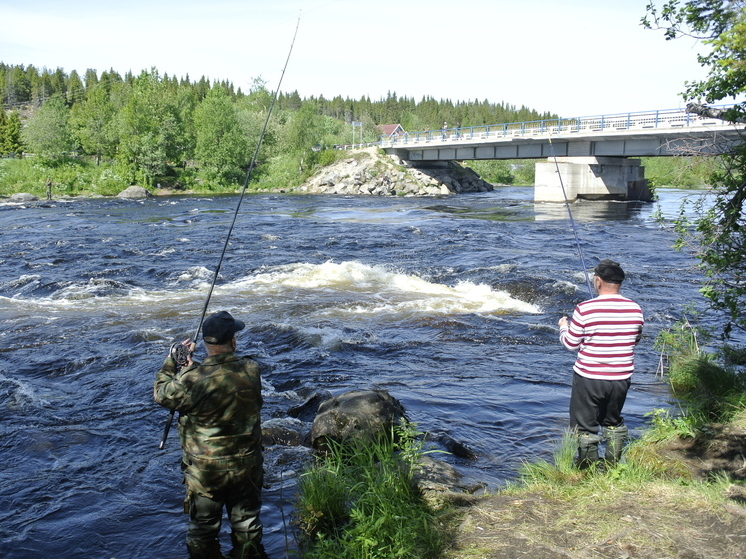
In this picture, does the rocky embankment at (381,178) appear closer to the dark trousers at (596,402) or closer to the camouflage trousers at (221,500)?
the dark trousers at (596,402)

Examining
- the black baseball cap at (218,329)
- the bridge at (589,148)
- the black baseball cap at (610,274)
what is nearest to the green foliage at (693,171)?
the black baseball cap at (610,274)

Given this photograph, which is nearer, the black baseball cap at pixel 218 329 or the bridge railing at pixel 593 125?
the black baseball cap at pixel 218 329

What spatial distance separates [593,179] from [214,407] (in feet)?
164

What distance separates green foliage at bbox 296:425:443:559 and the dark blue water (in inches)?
18.9

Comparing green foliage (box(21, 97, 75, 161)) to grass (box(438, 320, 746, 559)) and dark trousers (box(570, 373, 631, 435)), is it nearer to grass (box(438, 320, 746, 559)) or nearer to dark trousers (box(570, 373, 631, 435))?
grass (box(438, 320, 746, 559))

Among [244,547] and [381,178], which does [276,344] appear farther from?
[381,178]

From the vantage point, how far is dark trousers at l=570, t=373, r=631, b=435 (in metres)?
5.34

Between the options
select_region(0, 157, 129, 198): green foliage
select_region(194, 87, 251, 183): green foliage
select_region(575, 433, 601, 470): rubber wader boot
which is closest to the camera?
select_region(575, 433, 601, 470): rubber wader boot

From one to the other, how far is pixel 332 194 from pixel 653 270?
44.6m

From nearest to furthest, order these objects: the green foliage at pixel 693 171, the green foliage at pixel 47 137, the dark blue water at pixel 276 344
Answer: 1. the dark blue water at pixel 276 344
2. the green foliage at pixel 693 171
3. the green foliage at pixel 47 137

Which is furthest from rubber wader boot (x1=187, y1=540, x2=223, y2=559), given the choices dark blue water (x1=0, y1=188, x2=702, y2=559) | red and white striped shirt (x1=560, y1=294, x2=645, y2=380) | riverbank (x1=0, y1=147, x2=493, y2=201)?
riverbank (x1=0, y1=147, x2=493, y2=201)

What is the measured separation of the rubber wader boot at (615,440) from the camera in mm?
5520

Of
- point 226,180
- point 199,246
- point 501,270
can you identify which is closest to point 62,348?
point 501,270

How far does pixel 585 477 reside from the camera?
546 centimetres
